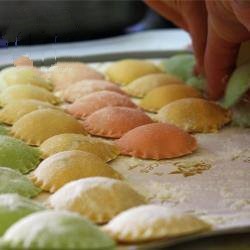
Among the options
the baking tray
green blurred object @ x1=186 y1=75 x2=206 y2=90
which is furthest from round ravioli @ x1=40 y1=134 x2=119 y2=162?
green blurred object @ x1=186 y1=75 x2=206 y2=90

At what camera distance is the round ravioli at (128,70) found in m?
1.91

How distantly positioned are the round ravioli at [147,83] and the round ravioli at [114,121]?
29 cm

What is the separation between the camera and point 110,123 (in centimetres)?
143

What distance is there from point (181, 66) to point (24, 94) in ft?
1.85

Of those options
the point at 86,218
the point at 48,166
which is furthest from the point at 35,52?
the point at 86,218

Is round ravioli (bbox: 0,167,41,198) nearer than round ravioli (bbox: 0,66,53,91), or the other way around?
round ravioli (bbox: 0,167,41,198)

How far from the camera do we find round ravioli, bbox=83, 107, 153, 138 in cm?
142

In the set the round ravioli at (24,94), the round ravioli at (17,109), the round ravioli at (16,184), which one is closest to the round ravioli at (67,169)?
the round ravioli at (16,184)

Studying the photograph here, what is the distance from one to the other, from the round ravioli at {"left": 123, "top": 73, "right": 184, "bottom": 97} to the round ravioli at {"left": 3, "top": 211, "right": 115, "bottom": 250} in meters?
0.91

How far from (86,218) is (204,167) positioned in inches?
14.7

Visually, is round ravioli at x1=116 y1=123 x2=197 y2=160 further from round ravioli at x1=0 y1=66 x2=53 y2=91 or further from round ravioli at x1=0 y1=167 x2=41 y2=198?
round ravioli at x1=0 y1=66 x2=53 y2=91

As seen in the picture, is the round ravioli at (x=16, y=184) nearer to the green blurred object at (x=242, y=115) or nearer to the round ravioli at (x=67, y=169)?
the round ravioli at (x=67, y=169)

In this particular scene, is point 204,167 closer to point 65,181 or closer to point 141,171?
point 141,171

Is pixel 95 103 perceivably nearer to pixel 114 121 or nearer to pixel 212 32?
pixel 114 121
